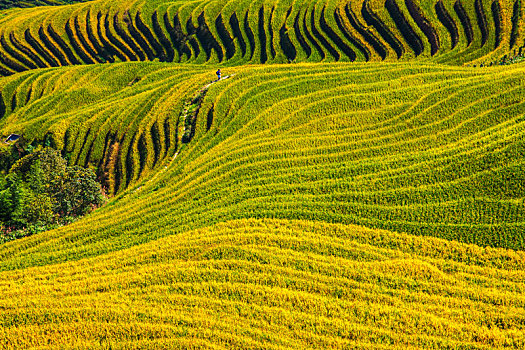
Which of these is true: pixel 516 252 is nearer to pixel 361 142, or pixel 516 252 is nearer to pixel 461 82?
pixel 361 142

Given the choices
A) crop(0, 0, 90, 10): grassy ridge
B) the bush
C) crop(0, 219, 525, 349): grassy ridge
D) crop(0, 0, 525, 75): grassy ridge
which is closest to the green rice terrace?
crop(0, 219, 525, 349): grassy ridge

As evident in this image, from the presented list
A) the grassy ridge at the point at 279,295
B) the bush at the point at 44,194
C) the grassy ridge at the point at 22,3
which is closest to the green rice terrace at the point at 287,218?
the grassy ridge at the point at 279,295

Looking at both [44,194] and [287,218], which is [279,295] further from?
[44,194]

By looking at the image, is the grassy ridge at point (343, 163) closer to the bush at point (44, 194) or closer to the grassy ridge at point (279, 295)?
Result: the grassy ridge at point (279, 295)

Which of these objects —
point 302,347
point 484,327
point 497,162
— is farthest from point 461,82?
point 302,347

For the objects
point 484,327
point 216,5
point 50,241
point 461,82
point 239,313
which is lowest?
point 484,327

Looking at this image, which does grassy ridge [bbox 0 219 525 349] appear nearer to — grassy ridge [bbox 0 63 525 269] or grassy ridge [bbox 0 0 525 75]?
grassy ridge [bbox 0 63 525 269]
